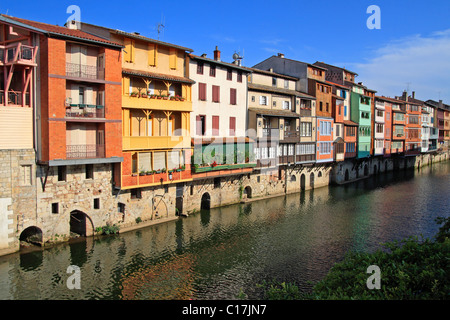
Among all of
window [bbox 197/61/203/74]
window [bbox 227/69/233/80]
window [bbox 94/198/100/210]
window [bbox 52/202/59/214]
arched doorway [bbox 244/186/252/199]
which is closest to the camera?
window [bbox 52/202/59/214]

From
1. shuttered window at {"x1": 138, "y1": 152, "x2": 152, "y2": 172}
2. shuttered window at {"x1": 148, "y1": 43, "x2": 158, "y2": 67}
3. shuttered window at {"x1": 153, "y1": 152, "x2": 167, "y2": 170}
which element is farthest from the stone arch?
shuttered window at {"x1": 148, "y1": 43, "x2": 158, "y2": 67}

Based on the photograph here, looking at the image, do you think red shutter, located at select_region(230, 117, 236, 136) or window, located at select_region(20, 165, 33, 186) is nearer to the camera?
window, located at select_region(20, 165, 33, 186)

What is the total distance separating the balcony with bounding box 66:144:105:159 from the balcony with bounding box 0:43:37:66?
20.8 feet

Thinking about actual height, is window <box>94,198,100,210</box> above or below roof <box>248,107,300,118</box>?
below

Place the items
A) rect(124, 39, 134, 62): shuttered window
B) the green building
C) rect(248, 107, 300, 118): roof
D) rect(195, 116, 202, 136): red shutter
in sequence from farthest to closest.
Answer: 1. the green building
2. rect(248, 107, 300, 118): roof
3. rect(195, 116, 202, 136): red shutter
4. rect(124, 39, 134, 62): shuttered window

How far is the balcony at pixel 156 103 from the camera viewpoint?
30906 mm

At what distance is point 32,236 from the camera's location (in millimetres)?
26672

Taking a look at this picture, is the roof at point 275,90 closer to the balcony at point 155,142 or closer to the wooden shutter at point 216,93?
the wooden shutter at point 216,93

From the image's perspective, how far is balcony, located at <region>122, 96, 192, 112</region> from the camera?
101 feet

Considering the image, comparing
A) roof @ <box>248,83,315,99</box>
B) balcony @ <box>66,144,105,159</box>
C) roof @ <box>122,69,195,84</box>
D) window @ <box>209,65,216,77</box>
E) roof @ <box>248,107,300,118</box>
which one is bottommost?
balcony @ <box>66,144,105,159</box>

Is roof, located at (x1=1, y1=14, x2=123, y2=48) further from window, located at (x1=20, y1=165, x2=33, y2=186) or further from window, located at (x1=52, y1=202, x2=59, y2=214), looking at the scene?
window, located at (x1=52, y1=202, x2=59, y2=214)

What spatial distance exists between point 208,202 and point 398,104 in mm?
64280

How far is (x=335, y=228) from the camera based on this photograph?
3519cm

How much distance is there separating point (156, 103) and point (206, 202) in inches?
513
